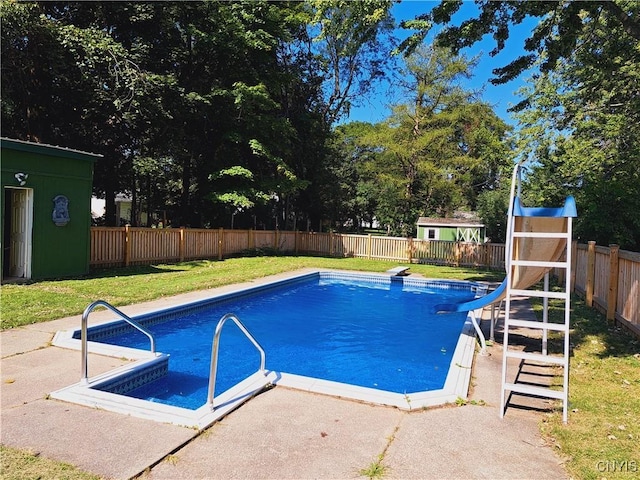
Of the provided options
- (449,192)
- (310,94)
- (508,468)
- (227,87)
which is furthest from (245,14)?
(508,468)

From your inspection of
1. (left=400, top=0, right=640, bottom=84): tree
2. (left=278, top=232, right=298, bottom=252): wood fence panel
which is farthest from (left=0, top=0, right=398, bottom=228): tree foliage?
(left=278, top=232, right=298, bottom=252): wood fence panel

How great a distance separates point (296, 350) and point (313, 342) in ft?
2.11

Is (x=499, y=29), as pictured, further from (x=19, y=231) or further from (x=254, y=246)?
(x=254, y=246)

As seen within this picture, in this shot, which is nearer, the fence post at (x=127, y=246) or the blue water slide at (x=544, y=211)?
the blue water slide at (x=544, y=211)

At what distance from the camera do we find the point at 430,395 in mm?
4109

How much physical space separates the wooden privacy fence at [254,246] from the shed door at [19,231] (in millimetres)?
2558

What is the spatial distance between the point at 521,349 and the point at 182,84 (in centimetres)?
1793

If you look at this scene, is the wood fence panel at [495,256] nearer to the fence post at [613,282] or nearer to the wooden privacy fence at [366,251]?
the wooden privacy fence at [366,251]

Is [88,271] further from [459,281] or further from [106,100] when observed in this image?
[459,281]

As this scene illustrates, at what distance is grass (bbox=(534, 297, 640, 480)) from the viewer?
116 inches

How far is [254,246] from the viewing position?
20578 mm

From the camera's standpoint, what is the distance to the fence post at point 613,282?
289 inches

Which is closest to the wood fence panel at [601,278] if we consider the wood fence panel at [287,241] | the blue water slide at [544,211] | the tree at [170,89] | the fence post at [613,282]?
the fence post at [613,282]

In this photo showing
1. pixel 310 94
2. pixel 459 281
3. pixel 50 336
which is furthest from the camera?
pixel 310 94
